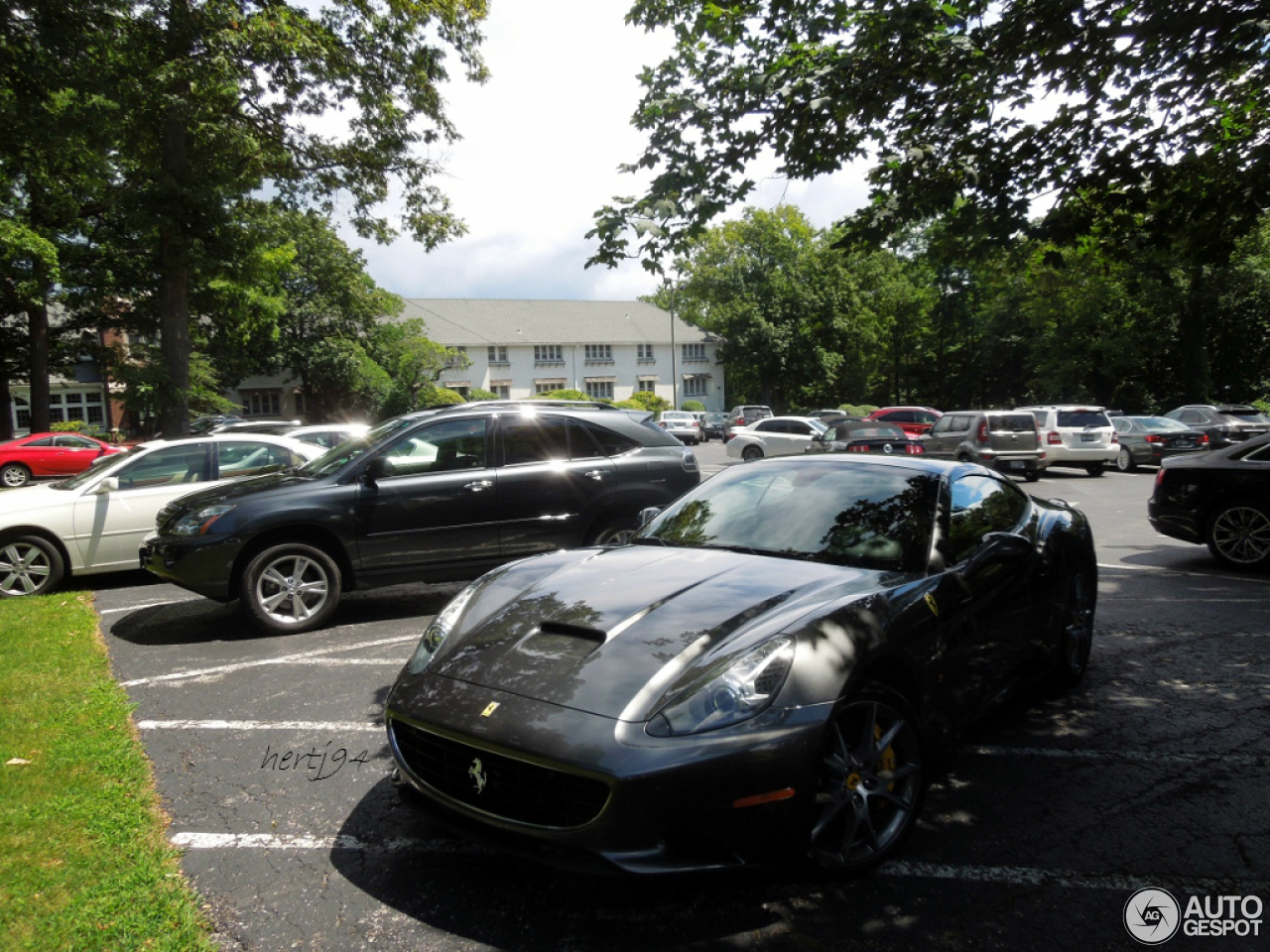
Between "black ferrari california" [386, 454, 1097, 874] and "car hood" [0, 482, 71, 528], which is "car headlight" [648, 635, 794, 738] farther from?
"car hood" [0, 482, 71, 528]

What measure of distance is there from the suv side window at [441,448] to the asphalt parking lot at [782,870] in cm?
194

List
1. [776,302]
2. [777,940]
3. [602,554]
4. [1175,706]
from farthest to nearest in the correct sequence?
[776,302], [1175,706], [602,554], [777,940]

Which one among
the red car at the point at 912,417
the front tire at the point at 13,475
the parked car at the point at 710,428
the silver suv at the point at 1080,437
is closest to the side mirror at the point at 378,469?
the silver suv at the point at 1080,437

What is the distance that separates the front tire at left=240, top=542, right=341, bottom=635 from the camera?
6672mm

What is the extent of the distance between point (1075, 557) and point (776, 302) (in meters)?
57.7

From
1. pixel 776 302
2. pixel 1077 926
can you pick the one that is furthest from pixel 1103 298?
pixel 1077 926

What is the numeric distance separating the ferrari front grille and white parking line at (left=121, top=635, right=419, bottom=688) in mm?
3273

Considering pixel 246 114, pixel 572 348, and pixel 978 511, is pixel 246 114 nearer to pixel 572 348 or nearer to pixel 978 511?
pixel 978 511

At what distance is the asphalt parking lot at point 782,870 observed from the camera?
2.74 m

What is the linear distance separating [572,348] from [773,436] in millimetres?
42058

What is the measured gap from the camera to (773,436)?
29.2 m

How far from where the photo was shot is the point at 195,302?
74.4 feet

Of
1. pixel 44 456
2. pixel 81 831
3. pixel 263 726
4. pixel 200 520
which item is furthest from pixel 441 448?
pixel 44 456

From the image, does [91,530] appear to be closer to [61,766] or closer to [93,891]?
[61,766]
